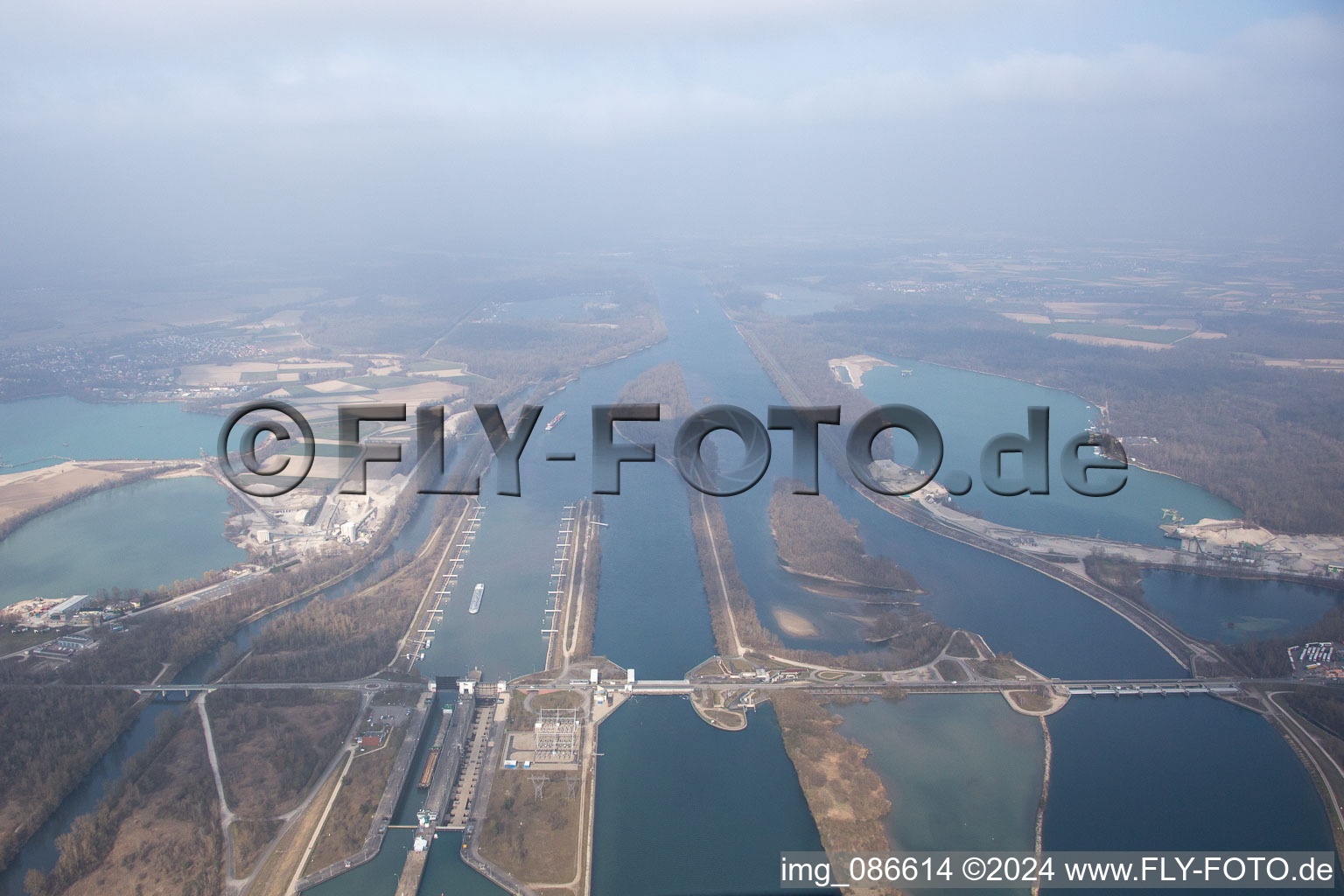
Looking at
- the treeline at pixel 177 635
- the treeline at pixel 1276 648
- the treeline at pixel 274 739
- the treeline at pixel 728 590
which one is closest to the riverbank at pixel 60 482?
the treeline at pixel 177 635

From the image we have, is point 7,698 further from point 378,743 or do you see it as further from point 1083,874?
point 1083,874

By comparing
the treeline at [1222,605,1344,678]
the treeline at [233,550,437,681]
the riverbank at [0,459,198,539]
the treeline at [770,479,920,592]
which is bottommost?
the treeline at [1222,605,1344,678]

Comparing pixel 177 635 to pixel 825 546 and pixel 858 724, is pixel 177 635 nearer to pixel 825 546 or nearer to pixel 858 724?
pixel 858 724

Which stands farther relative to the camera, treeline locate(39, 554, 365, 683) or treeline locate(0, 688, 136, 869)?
treeline locate(39, 554, 365, 683)

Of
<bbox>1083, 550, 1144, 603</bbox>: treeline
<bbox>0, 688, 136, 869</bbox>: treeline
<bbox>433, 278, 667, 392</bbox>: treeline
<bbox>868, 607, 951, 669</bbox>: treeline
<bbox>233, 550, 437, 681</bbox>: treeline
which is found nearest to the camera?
<bbox>0, 688, 136, 869</bbox>: treeline

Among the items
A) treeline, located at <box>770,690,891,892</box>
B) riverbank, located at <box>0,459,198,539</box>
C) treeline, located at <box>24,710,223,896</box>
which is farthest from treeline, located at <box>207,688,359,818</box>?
riverbank, located at <box>0,459,198,539</box>

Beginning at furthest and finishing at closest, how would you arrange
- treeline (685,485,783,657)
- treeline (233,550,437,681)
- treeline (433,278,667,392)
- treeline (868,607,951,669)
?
treeline (433,278,667,392), treeline (685,485,783,657), treeline (868,607,951,669), treeline (233,550,437,681)

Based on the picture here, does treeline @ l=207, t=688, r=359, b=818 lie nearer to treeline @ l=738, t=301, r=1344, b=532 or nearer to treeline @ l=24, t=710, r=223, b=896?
treeline @ l=24, t=710, r=223, b=896
